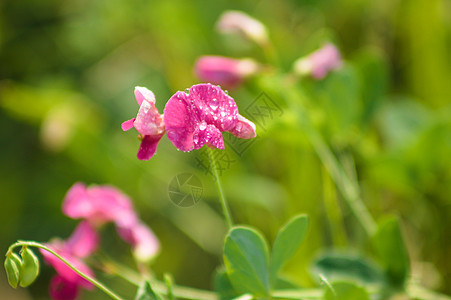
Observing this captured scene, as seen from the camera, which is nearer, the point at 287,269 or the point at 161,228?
the point at 287,269

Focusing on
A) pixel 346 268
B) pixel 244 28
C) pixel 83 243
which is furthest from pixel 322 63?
pixel 83 243

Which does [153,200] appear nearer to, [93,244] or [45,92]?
[45,92]

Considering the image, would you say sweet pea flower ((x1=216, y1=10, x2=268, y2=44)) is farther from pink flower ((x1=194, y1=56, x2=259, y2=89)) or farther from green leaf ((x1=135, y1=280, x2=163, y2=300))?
green leaf ((x1=135, y1=280, x2=163, y2=300))

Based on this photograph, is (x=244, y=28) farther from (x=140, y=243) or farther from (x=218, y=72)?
(x=140, y=243)

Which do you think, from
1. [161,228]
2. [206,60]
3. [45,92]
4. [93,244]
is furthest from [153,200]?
[93,244]

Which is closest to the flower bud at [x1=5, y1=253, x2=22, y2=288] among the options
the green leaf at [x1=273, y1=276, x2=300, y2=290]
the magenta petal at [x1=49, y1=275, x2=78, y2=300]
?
the magenta petal at [x1=49, y1=275, x2=78, y2=300]

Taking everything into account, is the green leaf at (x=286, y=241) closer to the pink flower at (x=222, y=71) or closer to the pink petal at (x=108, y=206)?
the pink petal at (x=108, y=206)
